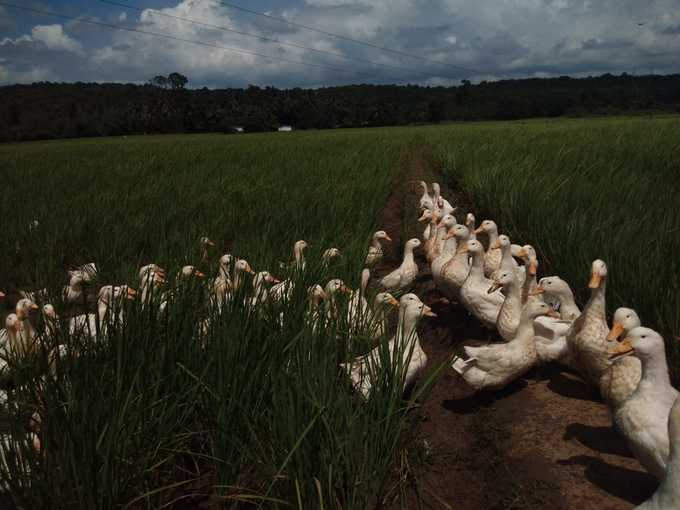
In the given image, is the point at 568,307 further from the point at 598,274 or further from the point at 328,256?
the point at 328,256

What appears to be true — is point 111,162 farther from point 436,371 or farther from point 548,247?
point 436,371

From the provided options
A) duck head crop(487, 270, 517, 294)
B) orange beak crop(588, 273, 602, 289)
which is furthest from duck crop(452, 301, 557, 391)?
duck head crop(487, 270, 517, 294)

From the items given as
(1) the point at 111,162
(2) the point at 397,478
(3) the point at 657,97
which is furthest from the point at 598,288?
(3) the point at 657,97

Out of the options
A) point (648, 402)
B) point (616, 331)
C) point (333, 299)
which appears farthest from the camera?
point (333, 299)

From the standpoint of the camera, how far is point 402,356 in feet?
8.91

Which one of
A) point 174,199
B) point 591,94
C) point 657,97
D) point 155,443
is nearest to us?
point 155,443

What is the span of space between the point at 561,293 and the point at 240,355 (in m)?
2.54

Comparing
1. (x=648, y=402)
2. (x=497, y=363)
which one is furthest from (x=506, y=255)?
(x=648, y=402)

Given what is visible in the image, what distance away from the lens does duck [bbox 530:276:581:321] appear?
403cm

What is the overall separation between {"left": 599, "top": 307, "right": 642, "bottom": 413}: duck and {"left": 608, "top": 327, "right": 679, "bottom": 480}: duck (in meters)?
0.23

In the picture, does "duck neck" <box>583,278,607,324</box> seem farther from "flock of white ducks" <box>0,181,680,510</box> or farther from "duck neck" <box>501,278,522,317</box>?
"duck neck" <box>501,278,522,317</box>

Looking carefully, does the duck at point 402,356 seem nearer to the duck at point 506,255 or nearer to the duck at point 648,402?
the duck at point 648,402

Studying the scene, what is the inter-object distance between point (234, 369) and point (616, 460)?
6.51 ft

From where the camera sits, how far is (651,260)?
387cm
